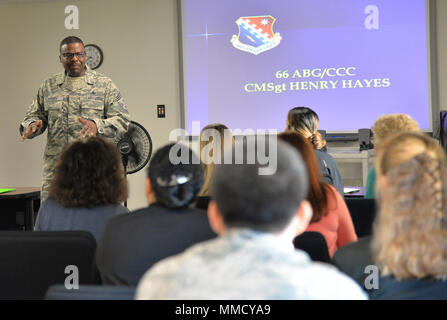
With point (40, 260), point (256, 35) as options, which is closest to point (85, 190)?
point (40, 260)

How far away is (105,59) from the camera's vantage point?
721 centimetres

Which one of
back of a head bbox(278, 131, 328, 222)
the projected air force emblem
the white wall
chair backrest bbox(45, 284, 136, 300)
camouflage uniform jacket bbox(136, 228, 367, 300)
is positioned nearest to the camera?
camouflage uniform jacket bbox(136, 228, 367, 300)

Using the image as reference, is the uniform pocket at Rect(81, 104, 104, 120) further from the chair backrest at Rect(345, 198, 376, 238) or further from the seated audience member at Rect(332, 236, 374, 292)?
the seated audience member at Rect(332, 236, 374, 292)

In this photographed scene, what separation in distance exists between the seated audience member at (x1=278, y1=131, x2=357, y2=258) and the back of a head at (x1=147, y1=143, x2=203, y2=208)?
0.54m

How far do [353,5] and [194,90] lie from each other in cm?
203

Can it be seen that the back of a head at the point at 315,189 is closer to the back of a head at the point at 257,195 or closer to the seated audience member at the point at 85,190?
the seated audience member at the point at 85,190

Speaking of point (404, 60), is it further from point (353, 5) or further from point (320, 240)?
point (320, 240)

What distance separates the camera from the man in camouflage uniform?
3.91 meters

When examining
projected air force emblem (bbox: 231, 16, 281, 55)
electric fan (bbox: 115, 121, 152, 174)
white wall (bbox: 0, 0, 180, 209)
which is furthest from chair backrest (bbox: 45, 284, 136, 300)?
white wall (bbox: 0, 0, 180, 209)

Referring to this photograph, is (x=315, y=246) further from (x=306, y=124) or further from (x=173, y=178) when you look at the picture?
(x=306, y=124)

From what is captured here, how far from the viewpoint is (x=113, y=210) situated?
7.74ft

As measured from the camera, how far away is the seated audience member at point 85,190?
2.35 m
